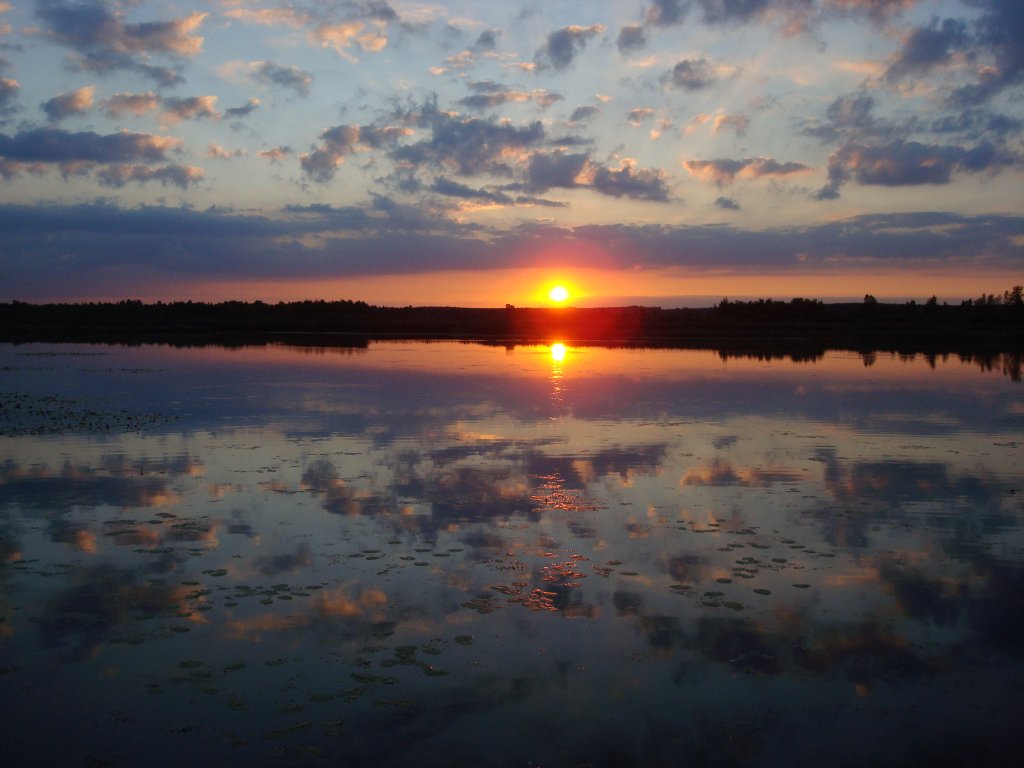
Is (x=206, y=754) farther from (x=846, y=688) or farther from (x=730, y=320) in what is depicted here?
(x=730, y=320)

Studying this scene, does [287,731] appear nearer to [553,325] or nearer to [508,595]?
[508,595]

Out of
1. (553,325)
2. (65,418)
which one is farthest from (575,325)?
(65,418)

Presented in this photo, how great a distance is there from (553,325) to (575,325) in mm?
2483

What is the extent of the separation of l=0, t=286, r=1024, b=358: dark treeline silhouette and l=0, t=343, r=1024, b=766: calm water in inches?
1357

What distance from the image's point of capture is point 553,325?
326ft

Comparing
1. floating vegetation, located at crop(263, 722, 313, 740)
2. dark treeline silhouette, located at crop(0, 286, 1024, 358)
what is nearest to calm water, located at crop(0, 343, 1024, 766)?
floating vegetation, located at crop(263, 722, 313, 740)

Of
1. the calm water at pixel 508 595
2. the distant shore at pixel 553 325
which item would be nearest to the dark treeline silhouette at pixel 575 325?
the distant shore at pixel 553 325

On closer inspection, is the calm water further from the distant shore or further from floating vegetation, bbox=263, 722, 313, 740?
the distant shore

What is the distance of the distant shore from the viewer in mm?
62469

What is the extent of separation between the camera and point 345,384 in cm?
2841

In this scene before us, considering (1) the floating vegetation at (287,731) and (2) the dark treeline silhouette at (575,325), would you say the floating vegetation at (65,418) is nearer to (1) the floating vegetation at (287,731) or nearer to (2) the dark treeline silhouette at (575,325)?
(1) the floating vegetation at (287,731)

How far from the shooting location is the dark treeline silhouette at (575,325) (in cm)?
6225

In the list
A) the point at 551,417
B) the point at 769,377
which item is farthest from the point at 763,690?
the point at 769,377

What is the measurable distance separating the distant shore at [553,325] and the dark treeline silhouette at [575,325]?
11 centimetres
